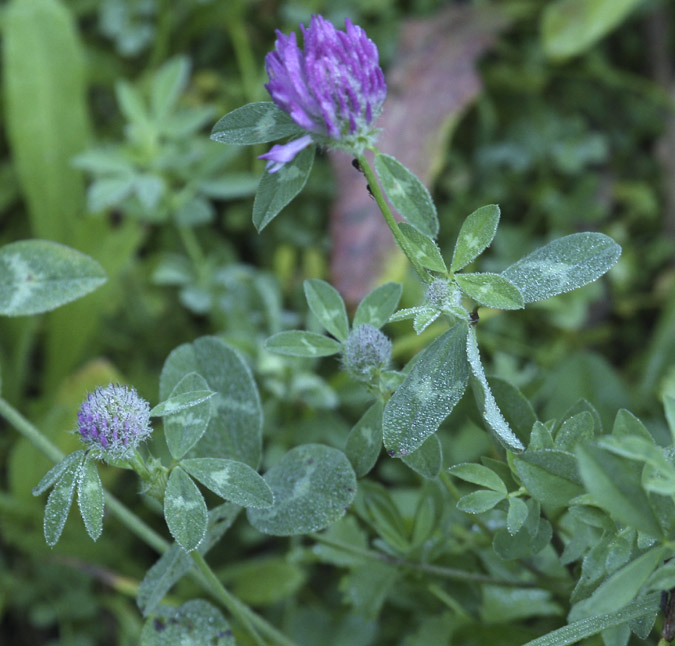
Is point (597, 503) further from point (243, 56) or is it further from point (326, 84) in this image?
point (243, 56)

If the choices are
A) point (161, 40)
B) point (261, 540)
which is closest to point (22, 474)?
point (261, 540)

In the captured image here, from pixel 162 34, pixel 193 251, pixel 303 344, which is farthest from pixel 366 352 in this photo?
pixel 162 34

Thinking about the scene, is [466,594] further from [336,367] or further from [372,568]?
[336,367]

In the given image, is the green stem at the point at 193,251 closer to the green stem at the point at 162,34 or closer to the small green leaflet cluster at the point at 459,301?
the green stem at the point at 162,34

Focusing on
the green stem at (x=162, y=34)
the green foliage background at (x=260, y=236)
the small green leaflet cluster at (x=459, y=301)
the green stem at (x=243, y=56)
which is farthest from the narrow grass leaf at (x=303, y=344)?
the green stem at (x=162, y=34)

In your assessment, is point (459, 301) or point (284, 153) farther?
point (459, 301)

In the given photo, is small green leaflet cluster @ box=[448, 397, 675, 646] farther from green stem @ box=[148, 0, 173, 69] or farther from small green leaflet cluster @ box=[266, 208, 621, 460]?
green stem @ box=[148, 0, 173, 69]
